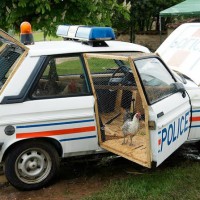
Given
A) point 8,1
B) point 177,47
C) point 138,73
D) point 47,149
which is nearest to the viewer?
point 138,73

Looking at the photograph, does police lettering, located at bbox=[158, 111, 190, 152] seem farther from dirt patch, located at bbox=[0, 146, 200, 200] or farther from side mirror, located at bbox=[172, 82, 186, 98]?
dirt patch, located at bbox=[0, 146, 200, 200]

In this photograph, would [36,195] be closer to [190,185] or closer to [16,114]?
[16,114]

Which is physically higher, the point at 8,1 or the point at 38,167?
the point at 8,1

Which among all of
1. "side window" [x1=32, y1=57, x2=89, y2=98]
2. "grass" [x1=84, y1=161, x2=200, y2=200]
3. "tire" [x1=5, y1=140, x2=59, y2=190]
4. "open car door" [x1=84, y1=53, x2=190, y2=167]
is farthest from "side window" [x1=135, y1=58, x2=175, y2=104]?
"tire" [x1=5, y1=140, x2=59, y2=190]

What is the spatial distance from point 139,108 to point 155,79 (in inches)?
15.6

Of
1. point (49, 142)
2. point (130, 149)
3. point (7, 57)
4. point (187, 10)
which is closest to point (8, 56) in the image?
point (7, 57)

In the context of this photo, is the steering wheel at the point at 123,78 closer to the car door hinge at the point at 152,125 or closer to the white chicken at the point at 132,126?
the white chicken at the point at 132,126

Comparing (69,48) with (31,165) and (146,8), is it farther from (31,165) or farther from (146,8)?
(146,8)

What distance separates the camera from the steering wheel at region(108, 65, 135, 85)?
4.99 metres

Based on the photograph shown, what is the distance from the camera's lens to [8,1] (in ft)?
27.0

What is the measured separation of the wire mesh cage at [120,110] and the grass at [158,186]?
38cm

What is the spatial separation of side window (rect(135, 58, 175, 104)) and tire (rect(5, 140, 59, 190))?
1.26 metres

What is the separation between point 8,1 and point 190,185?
216 inches

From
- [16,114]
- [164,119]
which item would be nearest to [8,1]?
[16,114]
